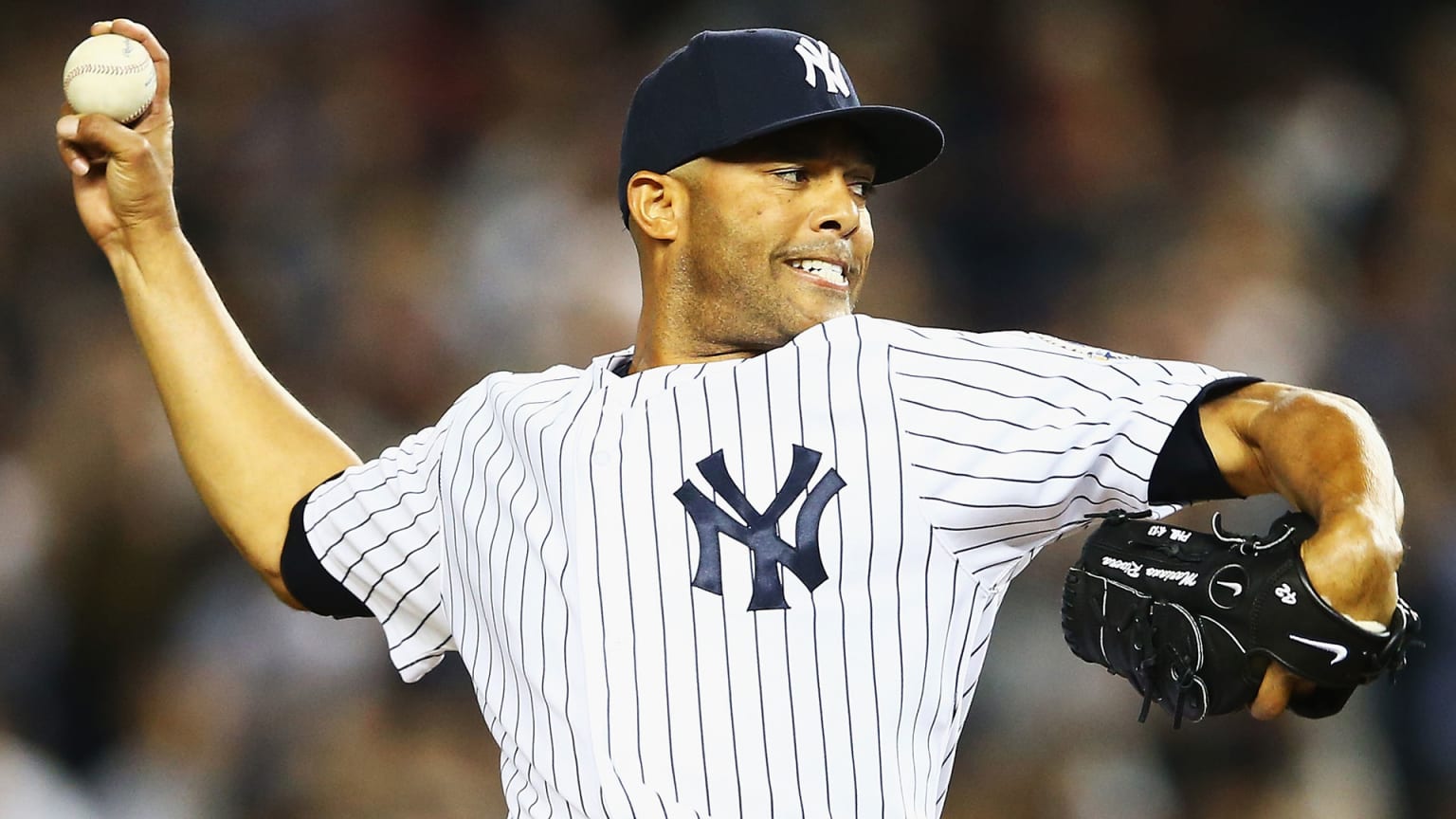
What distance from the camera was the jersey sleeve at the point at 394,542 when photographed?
2.35 m

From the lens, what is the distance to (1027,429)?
1.92 meters

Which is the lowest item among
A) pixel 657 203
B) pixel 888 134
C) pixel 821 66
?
pixel 657 203

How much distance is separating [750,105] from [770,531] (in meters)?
0.64

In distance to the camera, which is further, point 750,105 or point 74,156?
point 74,156

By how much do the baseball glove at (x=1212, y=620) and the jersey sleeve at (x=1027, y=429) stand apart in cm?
7

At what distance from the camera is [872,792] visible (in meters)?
1.93

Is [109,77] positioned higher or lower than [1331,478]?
higher

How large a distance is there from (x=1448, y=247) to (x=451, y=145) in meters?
3.04

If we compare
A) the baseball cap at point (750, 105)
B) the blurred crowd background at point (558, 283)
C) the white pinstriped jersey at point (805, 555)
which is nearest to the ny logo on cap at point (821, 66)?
the baseball cap at point (750, 105)

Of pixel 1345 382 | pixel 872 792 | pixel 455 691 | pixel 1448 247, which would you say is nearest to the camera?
pixel 872 792

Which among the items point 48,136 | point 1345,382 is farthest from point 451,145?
point 1345,382

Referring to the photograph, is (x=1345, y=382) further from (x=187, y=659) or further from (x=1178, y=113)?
(x=187, y=659)

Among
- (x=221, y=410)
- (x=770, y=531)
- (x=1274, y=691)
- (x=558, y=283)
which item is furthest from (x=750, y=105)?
(x=558, y=283)

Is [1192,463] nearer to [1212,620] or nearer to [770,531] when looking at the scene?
[1212,620]
